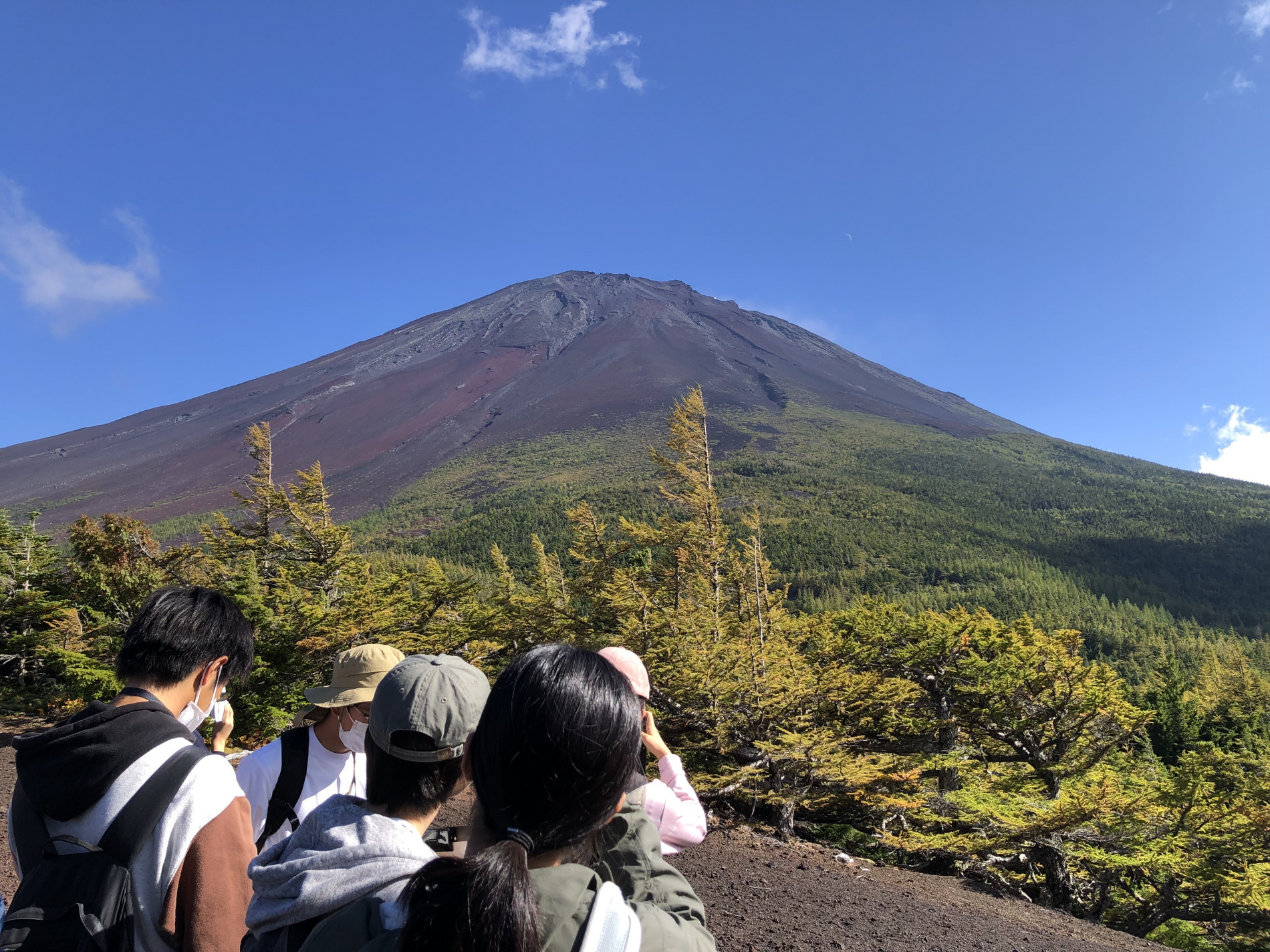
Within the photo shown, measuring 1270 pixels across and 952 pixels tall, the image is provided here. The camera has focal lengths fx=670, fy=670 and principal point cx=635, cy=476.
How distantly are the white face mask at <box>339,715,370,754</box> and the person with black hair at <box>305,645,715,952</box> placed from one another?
1337 millimetres

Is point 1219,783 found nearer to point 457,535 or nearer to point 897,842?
point 897,842

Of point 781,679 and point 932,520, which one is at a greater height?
point 781,679

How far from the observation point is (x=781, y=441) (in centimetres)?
9400

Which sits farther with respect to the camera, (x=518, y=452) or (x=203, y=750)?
(x=518, y=452)

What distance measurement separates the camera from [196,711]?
71.1 inches

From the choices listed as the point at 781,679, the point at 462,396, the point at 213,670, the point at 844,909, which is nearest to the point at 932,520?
the point at 781,679

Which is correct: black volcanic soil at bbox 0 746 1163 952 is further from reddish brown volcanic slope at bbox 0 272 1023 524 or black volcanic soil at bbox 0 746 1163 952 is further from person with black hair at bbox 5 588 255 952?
reddish brown volcanic slope at bbox 0 272 1023 524

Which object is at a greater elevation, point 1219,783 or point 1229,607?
point 1219,783

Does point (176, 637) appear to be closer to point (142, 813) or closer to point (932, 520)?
point (142, 813)

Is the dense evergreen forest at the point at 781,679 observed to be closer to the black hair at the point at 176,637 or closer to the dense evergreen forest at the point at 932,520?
the black hair at the point at 176,637

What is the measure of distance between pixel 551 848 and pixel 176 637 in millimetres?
1261

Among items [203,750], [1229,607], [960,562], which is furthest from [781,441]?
[203,750]

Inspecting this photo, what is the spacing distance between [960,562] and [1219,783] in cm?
5593

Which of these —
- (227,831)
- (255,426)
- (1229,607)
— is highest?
(255,426)
